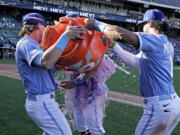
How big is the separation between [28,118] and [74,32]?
385 cm

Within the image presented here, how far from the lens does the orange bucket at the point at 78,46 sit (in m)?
2.62

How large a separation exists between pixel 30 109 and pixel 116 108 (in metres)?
4.52

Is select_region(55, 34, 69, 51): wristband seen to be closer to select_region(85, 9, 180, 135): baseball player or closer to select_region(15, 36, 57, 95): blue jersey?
select_region(15, 36, 57, 95): blue jersey

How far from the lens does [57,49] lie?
93.3 inches

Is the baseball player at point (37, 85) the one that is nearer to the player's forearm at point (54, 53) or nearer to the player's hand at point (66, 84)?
the player's forearm at point (54, 53)

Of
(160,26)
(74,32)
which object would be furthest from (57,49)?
(160,26)

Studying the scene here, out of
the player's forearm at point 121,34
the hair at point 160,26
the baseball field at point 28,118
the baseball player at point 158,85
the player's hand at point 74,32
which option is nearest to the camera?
the player's forearm at point 121,34

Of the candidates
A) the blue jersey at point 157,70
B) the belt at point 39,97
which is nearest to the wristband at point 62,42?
the belt at point 39,97

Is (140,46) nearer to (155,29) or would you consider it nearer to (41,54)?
(155,29)

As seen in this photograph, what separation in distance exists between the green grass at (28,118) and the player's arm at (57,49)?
2763mm

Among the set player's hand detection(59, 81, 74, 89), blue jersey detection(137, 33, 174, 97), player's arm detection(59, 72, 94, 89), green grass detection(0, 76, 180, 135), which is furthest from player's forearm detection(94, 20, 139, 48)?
green grass detection(0, 76, 180, 135)

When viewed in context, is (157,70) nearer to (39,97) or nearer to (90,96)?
(90,96)

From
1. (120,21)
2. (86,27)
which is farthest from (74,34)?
(120,21)

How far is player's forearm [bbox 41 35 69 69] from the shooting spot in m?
2.37
